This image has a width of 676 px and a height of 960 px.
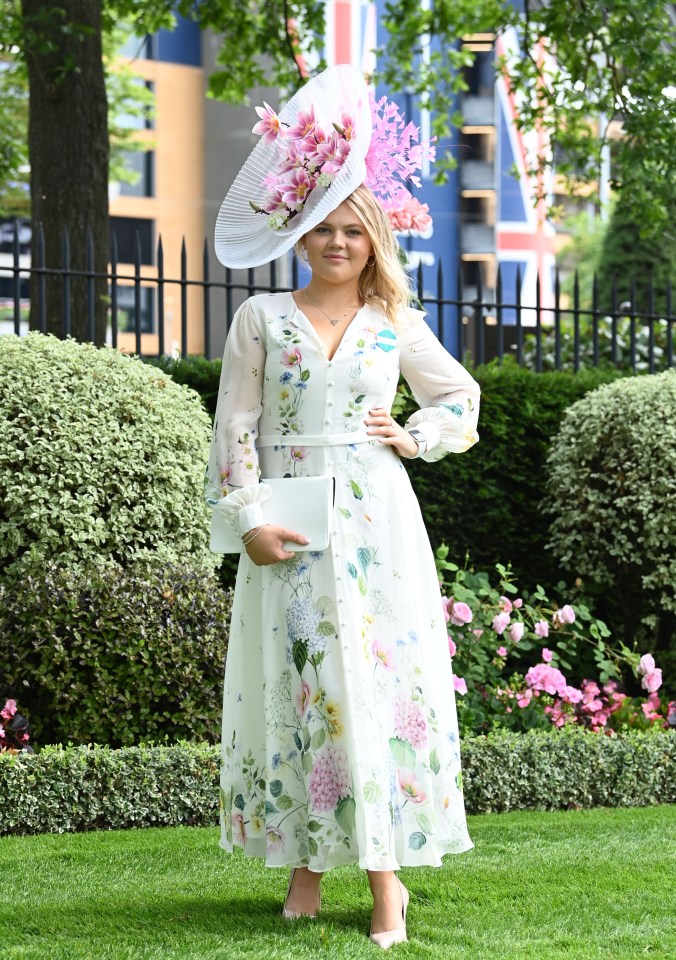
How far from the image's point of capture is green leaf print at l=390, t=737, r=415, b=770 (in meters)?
3.32

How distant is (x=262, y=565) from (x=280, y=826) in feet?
2.17

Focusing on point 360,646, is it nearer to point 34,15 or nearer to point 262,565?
point 262,565

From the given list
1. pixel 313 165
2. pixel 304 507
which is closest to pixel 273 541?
pixel 304 507

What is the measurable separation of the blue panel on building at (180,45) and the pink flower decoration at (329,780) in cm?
3108

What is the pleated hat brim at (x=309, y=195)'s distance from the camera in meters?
3.38

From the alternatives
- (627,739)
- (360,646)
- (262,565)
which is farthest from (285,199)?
(627,739)

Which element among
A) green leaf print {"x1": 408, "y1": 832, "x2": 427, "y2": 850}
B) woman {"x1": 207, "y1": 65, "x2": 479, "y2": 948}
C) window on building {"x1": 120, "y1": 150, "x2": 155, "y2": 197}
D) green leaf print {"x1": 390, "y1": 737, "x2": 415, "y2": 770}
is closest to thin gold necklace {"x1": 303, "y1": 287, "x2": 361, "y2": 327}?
woman {"x1": 207, "y1": 65, "x2": 479, "y2": 948}

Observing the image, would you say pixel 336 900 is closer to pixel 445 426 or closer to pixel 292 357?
pixel 445 426

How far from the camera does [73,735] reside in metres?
5.29

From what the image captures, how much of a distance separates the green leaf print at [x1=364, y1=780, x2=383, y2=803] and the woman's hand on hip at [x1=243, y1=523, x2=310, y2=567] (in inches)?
23.4

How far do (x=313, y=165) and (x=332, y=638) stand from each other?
4.06ft

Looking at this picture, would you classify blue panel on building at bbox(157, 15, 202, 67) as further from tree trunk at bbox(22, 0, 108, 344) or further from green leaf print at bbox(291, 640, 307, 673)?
green leaf print at bbox(291, 640, 307, 673)

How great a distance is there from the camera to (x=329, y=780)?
128 inches

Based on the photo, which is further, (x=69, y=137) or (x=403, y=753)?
(x=69, y=137)
